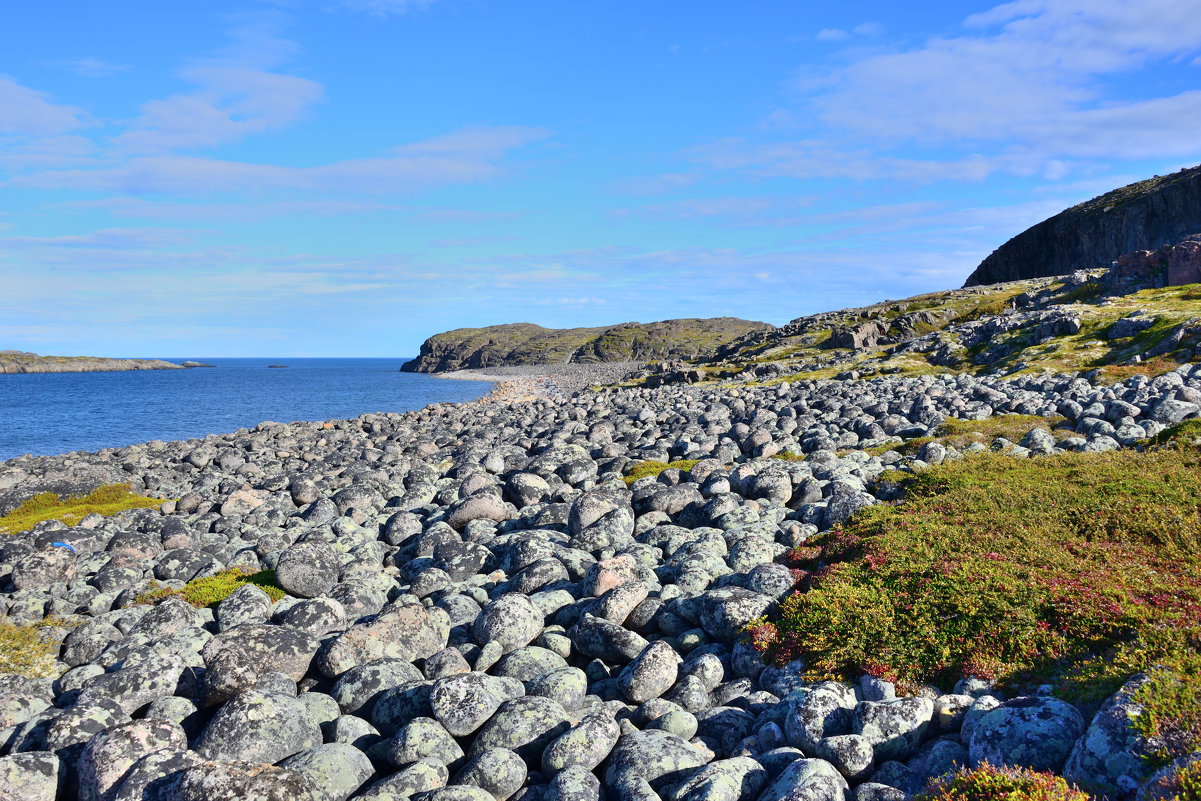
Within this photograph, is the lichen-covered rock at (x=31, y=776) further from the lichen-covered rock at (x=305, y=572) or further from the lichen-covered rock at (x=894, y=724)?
the lichen-covered rock at (x=894, y=724)

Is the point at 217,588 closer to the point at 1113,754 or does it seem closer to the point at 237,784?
the point at 237,784

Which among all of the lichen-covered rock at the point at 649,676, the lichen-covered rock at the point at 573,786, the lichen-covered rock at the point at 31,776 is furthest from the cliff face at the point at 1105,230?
the lichen-covered rock at the point at 31,776

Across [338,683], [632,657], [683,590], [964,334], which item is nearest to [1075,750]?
[632,657]

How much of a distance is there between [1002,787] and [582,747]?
14.1 ft

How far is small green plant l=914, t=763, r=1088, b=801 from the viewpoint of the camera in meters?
5.43

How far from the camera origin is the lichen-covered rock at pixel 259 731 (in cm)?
800

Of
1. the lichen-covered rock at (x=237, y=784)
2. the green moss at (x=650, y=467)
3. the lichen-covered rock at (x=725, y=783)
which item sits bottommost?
the lichen-covered rock at (x=725, y=783)

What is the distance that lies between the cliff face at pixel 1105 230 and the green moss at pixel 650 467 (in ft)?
412

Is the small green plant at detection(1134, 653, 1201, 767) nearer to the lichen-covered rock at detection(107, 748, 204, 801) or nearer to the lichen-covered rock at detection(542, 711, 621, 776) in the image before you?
the lichen-covered rock at detection(542, 711, 621, 776)

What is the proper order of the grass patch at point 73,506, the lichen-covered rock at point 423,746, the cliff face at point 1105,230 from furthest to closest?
the cliff face at point 1105,230 < the grass patch at point 73,506 < the lichen-covered rock at point 423,746

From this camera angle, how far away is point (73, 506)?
1054 inches

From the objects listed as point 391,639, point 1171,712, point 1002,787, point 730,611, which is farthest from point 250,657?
point 1171,712

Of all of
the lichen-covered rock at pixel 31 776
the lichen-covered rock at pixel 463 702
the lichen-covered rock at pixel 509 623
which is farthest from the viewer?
the lichen-covered rock at pixel 509 623

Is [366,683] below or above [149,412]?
below
